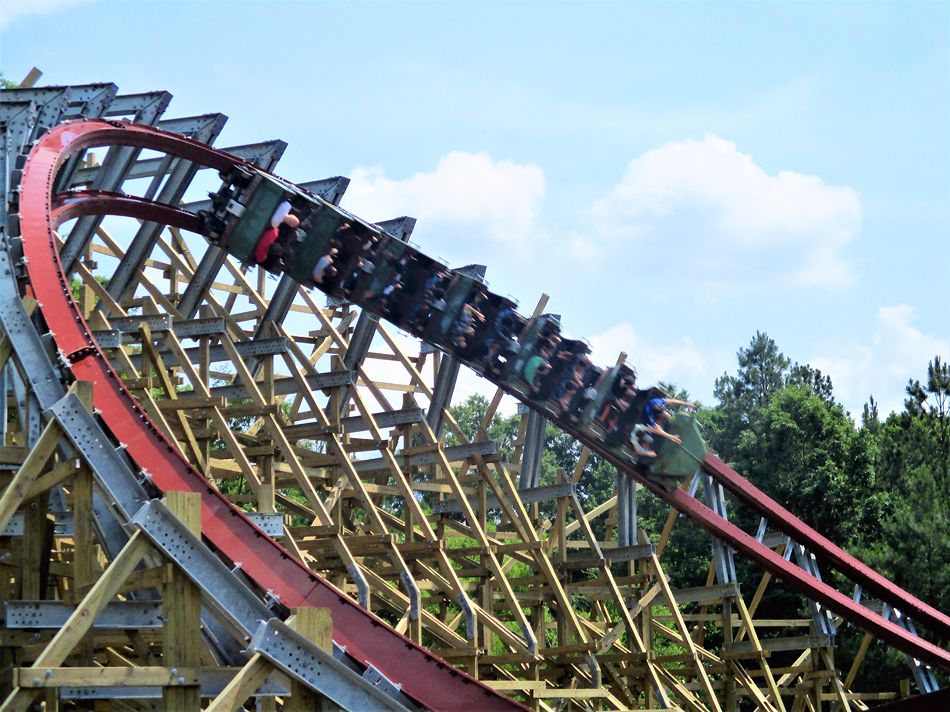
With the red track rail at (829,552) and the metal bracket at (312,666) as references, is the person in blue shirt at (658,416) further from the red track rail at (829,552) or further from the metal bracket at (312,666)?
the metal bracket at (312,666)

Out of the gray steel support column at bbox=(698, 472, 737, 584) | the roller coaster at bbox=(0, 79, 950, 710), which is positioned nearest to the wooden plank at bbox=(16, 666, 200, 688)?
the roller coaster at bbox=(0, 79, 950, 710)

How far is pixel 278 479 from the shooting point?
16125 millimetres

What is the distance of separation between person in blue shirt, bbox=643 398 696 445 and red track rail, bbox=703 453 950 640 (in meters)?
0.66

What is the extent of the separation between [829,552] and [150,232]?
9.14 metres

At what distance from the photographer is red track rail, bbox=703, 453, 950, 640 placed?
1711 centimetres

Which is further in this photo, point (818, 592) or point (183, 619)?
point (818, 592)

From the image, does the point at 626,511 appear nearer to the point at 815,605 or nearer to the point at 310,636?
the point at 815,605

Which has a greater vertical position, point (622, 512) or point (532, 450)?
point (532, 450)

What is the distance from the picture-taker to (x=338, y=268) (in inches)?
670

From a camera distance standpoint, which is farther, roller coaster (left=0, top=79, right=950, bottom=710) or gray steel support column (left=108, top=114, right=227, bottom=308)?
gray steel support column (left=108, top=114, right=227, bottom=308)

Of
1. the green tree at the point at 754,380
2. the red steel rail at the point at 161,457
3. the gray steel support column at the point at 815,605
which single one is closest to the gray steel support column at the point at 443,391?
the gray steel support column at the point at 815,605

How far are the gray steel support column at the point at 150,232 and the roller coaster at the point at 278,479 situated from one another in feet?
0.10

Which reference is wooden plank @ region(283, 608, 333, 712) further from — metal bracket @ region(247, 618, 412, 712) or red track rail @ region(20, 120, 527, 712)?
red track rail @ region(20, 120, 527, 712)

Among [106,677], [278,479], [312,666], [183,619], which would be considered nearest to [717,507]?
[278,479]
